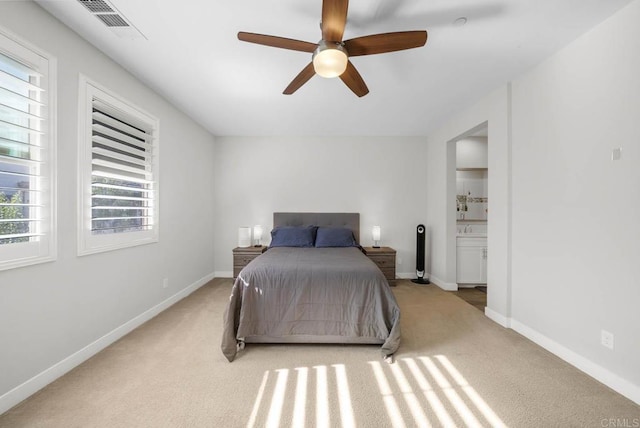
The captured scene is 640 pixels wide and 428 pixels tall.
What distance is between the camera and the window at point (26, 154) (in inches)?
62.7

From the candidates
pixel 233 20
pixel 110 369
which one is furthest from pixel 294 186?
pixel 110 369

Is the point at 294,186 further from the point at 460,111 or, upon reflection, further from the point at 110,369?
the point at 110,369

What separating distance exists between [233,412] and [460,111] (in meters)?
4.15

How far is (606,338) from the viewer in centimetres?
187

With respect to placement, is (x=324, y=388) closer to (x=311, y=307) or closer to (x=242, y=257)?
(x=311, y=307)

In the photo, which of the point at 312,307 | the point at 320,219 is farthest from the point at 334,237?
the point at 312,307

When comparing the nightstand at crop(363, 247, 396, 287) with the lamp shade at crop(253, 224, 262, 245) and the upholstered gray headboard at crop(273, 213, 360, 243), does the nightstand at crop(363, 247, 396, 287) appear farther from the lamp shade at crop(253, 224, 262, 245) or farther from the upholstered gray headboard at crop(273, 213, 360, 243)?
the lamp shade at crop(253, 224, 262, 245)

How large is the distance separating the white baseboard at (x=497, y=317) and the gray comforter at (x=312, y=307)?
141 cm

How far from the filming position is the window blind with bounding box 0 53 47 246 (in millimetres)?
1591

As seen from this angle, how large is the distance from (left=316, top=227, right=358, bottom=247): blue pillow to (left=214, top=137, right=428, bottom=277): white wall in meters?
0.55

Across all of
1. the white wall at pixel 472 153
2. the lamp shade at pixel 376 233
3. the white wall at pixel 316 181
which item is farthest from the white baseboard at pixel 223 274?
the white wall at pixel 472 153

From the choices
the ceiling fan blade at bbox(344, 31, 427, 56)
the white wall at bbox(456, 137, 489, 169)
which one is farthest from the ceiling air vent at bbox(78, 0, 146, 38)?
the white wall at bbox(456, 137, 489, 169)

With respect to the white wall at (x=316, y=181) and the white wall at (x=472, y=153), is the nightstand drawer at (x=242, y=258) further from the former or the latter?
the white wall at (x=472, y=153)

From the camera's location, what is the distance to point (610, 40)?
185cm
